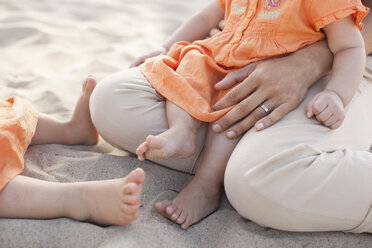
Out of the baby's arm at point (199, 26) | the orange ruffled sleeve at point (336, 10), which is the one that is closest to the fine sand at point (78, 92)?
the baby's arm at point (199, 26)

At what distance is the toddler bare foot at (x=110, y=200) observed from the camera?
104 centimetres

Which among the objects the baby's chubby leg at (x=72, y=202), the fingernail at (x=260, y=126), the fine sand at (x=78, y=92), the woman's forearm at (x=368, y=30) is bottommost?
the fine sand at (x=78, y=92)

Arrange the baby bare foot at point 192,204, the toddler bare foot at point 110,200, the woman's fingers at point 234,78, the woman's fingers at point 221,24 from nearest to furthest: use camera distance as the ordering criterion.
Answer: the toddler bare foot at point 110,200 < the baby bare foot at point 192,204 < the woman's fingers at point 234,78 < the woman's fingers at point 221,24

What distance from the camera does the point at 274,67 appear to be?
128 cm

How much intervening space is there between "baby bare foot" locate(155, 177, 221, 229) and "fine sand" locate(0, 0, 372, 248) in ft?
0.07

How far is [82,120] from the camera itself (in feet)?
4.98

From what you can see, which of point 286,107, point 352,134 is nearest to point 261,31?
point 286,107

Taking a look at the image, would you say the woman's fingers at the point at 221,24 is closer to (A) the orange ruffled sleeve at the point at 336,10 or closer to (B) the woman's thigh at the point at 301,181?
(A) the orange ruffled sleeve at the point at 336,10

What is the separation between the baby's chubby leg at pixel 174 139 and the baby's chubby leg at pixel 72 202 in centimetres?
11

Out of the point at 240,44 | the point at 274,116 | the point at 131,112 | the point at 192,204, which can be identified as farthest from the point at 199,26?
the point at 192,204

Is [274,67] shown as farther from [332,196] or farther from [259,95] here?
[332,196]

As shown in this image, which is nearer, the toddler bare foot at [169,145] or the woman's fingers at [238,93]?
the toddler bare foot at [169,145]

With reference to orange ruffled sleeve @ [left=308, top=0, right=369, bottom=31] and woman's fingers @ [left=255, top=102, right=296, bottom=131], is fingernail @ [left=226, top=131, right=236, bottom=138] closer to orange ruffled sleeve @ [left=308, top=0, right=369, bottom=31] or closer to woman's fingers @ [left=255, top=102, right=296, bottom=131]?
woman's fingers @ [left=255, top=102, right=296, bottom=131]

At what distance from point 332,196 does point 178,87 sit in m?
0.54
